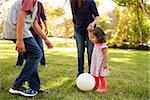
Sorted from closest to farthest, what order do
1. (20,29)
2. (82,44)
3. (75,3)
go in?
(20,29)
(75,3)
(82,44)

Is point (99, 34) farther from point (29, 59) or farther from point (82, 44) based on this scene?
point (29, 59)

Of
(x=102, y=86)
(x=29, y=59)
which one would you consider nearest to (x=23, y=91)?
(x=29, y=59)

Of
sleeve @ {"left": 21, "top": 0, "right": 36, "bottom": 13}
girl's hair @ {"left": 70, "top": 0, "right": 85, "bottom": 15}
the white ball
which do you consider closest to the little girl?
the white ball

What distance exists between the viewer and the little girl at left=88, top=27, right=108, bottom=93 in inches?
196

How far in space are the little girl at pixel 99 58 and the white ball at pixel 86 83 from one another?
6.7 inches

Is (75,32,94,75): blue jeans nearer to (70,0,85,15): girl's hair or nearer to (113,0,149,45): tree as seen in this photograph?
(70,0,85,15): girl's hair

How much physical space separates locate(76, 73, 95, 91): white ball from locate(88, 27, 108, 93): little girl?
170 mm

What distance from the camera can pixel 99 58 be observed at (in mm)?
5027

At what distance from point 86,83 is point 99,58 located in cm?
47

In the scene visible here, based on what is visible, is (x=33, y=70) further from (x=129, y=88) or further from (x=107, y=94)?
(x=129, y=88)

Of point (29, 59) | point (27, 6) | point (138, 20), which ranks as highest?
point (27, 6)

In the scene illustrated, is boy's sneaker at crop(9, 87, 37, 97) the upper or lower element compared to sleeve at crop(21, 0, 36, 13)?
lower

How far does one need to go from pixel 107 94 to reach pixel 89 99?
18.4 inches

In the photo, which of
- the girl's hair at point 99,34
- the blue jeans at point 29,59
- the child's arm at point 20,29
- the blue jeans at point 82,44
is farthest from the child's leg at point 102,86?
the child's arm at point 20,29
